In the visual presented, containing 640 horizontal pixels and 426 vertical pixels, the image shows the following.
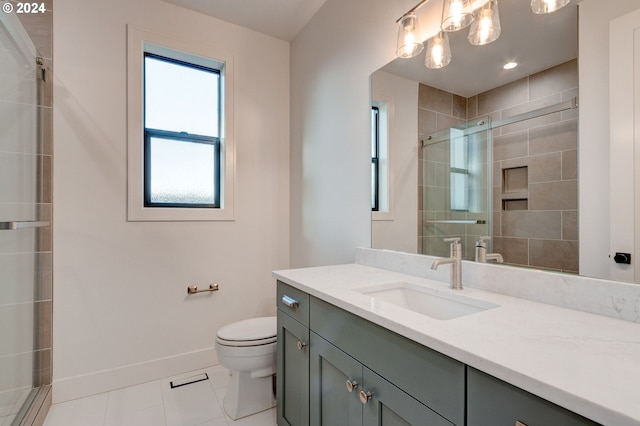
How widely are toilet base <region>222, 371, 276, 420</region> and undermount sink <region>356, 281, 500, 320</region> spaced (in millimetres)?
938

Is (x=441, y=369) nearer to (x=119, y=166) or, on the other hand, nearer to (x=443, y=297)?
(x=443, y=297)

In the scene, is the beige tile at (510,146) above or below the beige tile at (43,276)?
above

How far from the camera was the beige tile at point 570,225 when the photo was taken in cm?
98

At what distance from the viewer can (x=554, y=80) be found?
1.03 metres

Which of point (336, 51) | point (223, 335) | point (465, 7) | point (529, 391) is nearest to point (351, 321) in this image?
point (529, 391)

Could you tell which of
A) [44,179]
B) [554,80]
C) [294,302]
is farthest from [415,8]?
[44,179]

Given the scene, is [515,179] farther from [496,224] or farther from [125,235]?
[125,235]

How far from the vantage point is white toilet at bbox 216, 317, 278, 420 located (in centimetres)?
168

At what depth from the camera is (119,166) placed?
2.05 metres

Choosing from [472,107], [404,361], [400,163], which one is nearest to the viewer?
[404,361]

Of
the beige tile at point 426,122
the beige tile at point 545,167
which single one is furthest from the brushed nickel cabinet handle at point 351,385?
the beige tile at point 426,122

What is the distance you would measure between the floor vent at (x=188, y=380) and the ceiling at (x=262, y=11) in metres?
2.58

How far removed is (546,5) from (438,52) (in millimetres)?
449

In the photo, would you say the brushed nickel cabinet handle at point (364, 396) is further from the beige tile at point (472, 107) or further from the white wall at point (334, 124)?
the beige tile at point (472, 107)
